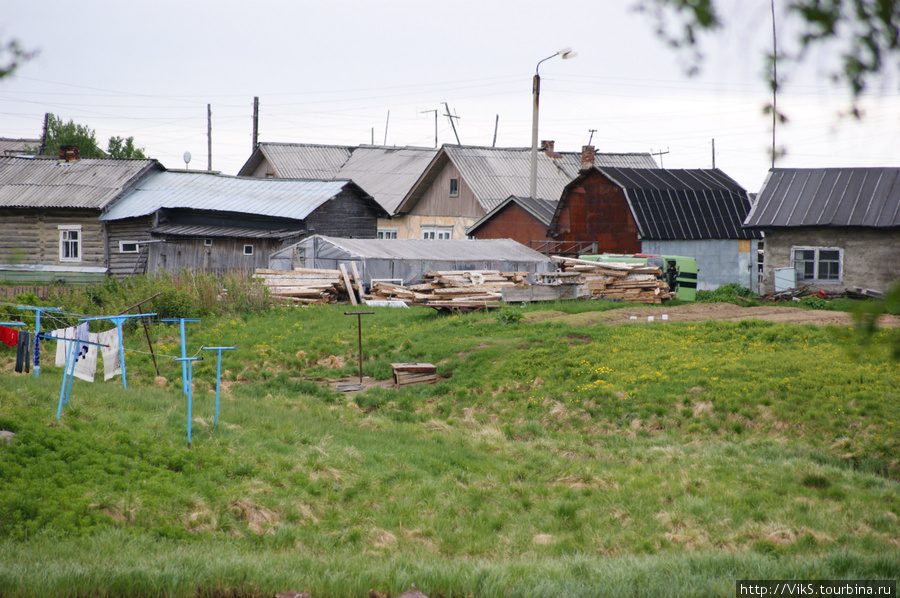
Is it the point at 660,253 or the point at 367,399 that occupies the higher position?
the point at 660,253

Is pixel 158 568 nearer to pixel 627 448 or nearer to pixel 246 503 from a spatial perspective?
A: pixel 246 503

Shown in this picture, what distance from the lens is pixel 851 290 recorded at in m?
28.8

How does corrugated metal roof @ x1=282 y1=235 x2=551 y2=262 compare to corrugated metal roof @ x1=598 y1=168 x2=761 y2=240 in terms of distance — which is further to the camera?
corrugated metal roof @ x1=598 y1=168 x2=761 y2=240

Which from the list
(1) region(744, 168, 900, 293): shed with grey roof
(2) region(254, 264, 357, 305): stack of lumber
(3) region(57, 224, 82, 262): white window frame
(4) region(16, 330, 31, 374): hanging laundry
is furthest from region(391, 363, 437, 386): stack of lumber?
(3) region(57, 224, 82, 262): white window frame

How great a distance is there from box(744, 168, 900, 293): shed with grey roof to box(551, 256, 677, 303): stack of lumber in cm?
470

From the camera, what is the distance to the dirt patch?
901 inches

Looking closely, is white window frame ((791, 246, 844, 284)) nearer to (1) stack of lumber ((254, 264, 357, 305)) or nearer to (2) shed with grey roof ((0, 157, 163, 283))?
(1) stack of lumber ((254, 264, 357, 305))

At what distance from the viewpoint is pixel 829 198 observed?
30688 mm

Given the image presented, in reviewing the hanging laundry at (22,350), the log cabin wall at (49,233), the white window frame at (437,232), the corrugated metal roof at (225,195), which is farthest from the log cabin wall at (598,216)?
the hanging laundry at (22,350)

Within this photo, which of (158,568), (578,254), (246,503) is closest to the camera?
(158,568)

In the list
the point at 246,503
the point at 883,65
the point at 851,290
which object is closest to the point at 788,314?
the point at 851,290

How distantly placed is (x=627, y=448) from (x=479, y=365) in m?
6.29

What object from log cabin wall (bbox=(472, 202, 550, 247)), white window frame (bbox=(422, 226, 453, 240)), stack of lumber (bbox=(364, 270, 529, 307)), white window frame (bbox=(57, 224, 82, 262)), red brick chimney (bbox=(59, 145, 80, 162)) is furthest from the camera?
white window frame (bbox=(422, 226, 453, 240))

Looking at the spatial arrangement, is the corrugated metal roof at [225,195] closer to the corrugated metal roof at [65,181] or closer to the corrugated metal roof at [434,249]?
the corrugated metal roof at [65,181]
